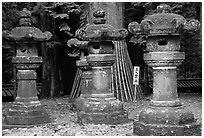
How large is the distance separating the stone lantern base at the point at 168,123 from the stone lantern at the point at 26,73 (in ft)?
10.3

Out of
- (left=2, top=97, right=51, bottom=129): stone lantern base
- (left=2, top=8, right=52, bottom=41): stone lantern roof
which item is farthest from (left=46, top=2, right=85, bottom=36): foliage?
(left=2, top=97, right=51, bottom=129): stone lantern base

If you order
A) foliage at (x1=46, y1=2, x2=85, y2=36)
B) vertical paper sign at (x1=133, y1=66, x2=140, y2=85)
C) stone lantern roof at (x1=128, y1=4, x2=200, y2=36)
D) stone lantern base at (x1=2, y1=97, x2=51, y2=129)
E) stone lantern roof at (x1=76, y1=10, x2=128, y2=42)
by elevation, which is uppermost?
foliage at (x1=46, y1=2, x2=85, y2=36)

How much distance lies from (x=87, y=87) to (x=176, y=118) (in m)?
4.91

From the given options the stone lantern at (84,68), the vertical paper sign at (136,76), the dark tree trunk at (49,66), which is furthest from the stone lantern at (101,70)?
the dark tree trunk at (49,66)

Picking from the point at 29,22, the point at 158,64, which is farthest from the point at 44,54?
the point at 158,64

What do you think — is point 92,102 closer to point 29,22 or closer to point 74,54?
point 29,22

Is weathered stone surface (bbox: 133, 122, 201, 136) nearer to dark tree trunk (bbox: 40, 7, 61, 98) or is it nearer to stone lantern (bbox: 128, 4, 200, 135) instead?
stone lantern (bbox: 128, 4, 200, 135)

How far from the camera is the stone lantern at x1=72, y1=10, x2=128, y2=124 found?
9656mm

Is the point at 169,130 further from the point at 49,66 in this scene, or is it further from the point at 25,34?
the point at 49,66

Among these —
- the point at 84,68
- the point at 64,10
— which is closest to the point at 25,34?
the point at 84,68

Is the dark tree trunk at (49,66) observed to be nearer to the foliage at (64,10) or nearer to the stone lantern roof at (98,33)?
the foliage at (64,10)

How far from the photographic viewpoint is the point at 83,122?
10016mm

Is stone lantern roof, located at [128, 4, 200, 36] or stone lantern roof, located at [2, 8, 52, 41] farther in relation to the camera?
stone lantern roof, located at [2, 8, 52, 41]

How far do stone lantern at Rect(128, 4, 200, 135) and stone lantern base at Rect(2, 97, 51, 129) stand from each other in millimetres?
3011
